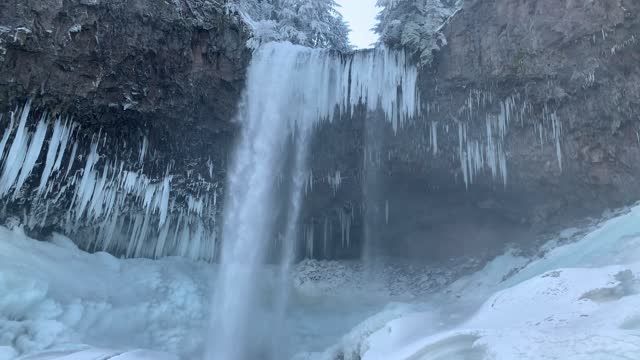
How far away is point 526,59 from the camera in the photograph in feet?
48.6

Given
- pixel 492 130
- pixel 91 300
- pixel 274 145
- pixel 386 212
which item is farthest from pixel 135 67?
pixel 492 130

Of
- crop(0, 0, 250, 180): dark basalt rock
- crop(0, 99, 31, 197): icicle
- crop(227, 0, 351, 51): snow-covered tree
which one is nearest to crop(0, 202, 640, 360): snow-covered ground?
crop(0, 99, 31, 197): icicle

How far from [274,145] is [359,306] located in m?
6.83

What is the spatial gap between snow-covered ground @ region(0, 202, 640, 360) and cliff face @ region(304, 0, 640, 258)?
220 centimetres

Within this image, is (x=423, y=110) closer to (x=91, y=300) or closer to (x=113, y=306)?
(x=113, y=306)

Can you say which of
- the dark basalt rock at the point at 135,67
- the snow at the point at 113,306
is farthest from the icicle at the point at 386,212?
the dark basalt rock at the point at 135,67

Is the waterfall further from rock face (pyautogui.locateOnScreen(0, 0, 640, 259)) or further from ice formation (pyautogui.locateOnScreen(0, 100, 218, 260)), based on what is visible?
ice formation (pyautogui.locateOnScreen(0, 100, 218, 260))

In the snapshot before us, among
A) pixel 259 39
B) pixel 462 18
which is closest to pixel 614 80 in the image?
pixel 462 18

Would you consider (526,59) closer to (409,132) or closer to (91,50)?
(409,132)

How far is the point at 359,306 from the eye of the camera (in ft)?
61.0

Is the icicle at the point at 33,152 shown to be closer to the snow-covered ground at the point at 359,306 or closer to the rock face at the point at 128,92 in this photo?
the rock face at the point at 128,92

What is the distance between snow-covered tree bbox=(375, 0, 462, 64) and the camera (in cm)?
1630

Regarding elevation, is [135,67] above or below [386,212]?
above

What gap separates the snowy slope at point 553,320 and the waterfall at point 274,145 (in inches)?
279
